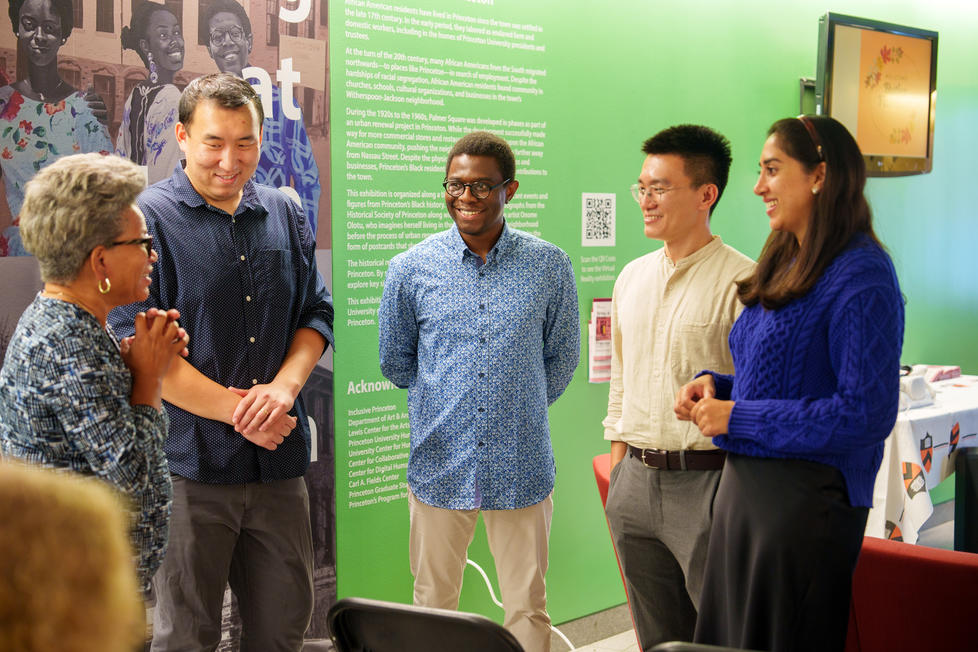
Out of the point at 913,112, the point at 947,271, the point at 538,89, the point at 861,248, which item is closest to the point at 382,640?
the point at 861,248

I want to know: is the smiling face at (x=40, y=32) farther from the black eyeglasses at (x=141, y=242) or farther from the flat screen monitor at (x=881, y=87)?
the flat screen monitor at (x=881, y=87)

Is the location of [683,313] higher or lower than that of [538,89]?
lower

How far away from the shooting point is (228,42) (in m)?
2.96

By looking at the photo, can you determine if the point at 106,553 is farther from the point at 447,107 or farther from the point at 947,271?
the point at 947,271

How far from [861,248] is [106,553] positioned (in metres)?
1.66

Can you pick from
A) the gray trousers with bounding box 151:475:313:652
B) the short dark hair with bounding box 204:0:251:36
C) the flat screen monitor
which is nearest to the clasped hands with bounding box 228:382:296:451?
the gray trousers with bounding box 151:475:313:652

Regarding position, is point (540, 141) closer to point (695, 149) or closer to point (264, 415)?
point (695, 149)

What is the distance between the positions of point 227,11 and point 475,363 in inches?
58.2

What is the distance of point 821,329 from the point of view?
1.89m

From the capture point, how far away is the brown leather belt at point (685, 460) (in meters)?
2.30

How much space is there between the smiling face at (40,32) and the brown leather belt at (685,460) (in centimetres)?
212

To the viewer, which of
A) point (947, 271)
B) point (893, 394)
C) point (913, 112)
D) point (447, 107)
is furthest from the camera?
point (947, 271)

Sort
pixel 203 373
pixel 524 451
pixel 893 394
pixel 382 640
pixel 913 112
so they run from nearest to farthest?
pixel 382 640 < pixel 893 394 < pixel 203 373 < pixel 524 451 < pixel 913 112

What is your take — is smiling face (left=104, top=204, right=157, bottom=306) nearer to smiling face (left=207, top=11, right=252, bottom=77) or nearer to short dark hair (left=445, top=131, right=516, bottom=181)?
short dark hair (left=445, top=131, right=516, bottom=181)
